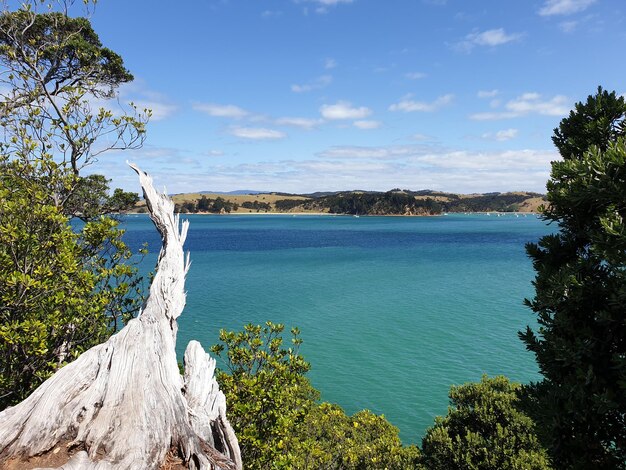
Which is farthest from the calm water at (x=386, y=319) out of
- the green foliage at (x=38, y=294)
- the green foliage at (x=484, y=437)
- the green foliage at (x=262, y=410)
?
the green foliage at (x=38, y=294)

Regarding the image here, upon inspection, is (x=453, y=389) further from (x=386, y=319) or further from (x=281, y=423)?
(x=386, y=319)

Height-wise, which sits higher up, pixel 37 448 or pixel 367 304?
pixel 37 448

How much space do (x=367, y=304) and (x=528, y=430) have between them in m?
34.8

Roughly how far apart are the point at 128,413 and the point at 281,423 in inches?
149

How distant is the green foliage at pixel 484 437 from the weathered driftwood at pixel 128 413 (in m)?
9.96

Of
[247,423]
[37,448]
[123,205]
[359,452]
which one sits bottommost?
[359,452]

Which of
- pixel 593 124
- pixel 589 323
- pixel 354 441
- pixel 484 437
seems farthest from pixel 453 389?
pixel 593 124

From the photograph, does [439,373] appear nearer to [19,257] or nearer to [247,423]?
[247,423]

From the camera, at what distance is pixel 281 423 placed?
8820 millimetres

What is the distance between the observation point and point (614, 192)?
7.10 metres

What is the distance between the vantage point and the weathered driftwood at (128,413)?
571 centimetres

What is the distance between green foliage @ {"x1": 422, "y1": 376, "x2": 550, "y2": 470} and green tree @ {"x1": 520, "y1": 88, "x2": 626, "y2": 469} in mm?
5413

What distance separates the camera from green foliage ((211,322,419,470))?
30.1 ft

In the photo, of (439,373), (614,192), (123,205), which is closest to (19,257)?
(123,205)
